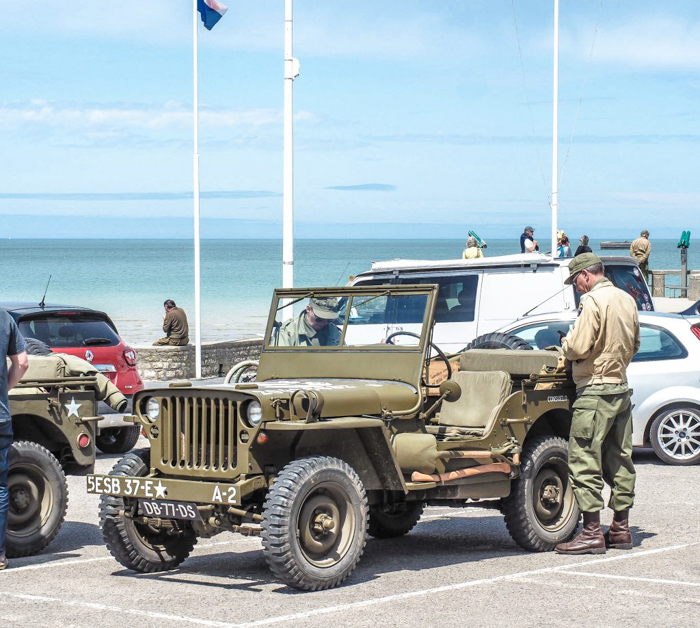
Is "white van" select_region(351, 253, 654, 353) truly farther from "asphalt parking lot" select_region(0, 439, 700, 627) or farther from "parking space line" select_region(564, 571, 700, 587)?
"parking space line" select_region(564, 571, 700, 587)

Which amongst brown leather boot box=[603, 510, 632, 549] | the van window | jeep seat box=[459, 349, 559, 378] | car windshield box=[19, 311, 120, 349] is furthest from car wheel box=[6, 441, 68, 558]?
the van window

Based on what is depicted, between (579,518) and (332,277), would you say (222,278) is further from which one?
(579,518)

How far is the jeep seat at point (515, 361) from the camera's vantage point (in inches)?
360

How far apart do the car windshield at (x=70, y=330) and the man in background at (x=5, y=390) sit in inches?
232

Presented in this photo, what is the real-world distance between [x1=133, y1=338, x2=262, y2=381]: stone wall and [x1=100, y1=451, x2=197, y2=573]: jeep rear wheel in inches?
599

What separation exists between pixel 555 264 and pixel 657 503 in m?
6.10

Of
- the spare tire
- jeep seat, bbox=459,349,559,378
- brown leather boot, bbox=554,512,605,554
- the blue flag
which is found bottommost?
brown leather boot, bbox=554,512,605,554

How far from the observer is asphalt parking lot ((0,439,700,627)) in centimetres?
683

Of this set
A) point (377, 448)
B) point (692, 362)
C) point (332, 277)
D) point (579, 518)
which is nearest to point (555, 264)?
point (692, 362)

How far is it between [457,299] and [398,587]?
A: 32.2 ft

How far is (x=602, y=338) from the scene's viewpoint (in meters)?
8.73

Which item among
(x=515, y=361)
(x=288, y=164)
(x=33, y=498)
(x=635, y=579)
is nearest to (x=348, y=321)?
(x=515, y=361)

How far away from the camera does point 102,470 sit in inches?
518

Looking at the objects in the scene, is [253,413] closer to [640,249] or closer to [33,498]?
[33,498]
